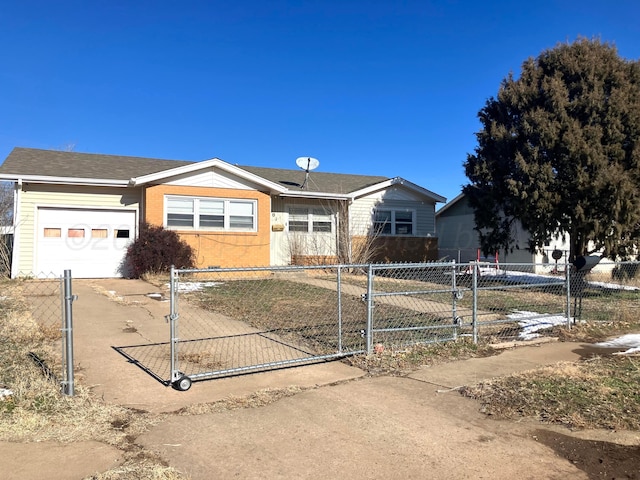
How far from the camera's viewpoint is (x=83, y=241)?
15.9 meters

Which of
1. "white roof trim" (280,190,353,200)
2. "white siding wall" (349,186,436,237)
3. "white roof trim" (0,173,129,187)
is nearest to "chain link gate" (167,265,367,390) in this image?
"white roof trim" (0,173,129,187)

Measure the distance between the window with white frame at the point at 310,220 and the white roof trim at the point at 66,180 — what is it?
649 centimetres

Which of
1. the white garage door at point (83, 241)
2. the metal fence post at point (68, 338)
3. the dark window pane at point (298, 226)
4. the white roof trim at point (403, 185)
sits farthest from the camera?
the white roof trim at point (403, 185)

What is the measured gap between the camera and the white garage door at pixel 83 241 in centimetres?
1552

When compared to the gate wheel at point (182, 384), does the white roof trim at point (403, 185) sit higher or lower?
higher

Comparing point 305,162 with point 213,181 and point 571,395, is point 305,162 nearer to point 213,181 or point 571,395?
point 213,181

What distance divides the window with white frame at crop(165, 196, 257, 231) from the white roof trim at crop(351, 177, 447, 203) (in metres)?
5.08

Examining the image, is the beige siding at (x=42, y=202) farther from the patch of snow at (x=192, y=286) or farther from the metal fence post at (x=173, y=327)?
the metal fence post at (x=173, y=327)

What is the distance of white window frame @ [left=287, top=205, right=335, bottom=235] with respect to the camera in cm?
1980

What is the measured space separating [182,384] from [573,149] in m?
12.1

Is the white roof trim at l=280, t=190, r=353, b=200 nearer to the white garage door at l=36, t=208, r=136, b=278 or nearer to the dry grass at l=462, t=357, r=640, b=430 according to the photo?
the white garage door at l=36, t=208, r=136, b=278

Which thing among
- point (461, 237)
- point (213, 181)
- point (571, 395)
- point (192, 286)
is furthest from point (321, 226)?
point (571, 395)

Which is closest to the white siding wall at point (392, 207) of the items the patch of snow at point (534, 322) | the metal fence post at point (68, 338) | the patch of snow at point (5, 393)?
the patch of snow at point (534, 322)

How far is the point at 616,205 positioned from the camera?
42.0 feet
